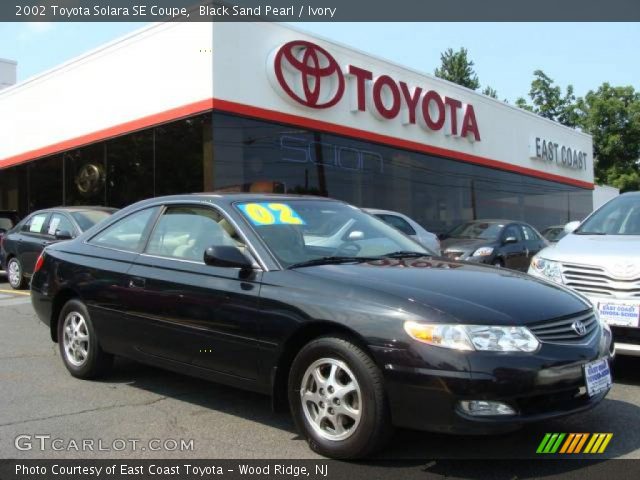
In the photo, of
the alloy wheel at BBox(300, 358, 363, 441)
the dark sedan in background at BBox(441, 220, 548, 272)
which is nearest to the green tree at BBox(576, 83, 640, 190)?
the dark sedan in background at BBox(441, 220, 548, 272)

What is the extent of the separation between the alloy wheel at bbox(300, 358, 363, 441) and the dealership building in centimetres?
994

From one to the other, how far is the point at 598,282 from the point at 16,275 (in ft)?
33.4

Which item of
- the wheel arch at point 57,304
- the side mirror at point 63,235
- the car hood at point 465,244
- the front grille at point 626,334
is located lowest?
the front grille at point 626,334

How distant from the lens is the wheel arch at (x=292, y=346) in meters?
3.60

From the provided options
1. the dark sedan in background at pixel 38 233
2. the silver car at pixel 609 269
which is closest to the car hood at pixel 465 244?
the silver car at pixel 609 269

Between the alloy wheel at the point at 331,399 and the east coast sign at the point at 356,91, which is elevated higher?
the east coast sign at the point at 356,91

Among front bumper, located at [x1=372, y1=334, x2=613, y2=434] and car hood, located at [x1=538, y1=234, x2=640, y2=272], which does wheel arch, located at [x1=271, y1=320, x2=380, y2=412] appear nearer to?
front bumper, located at [x1=372, y1=334, x2=613, y2=434]

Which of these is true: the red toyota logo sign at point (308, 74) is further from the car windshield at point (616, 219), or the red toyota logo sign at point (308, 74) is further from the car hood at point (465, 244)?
the car windshield at point (616, 219)

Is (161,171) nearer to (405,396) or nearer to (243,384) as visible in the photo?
(243,384)

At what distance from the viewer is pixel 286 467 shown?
3.50 m

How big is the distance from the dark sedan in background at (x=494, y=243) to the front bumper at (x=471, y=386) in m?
8.51

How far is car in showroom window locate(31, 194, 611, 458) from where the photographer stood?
328 centimetres

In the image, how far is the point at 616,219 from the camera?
6664 millimetres

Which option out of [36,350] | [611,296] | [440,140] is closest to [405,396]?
[611,296]
